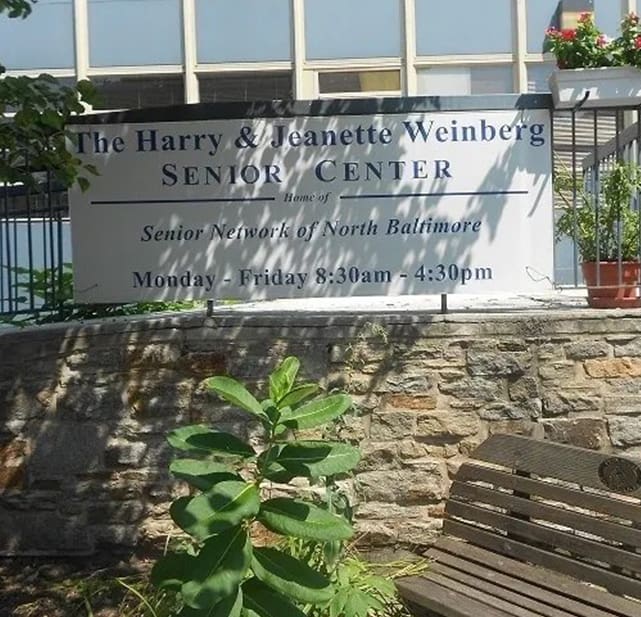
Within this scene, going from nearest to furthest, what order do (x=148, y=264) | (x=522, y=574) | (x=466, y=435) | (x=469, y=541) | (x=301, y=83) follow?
Answer: (x=522, y=574) → (x=469, y=541) → (x=466, y=435) → (x=148, y=264) → (x=301, y=83)

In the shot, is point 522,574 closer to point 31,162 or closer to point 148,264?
point 148,264

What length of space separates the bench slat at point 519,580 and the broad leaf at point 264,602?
0.85 m

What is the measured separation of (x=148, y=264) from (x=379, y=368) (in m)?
1.24

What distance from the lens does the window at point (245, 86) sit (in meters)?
10.7

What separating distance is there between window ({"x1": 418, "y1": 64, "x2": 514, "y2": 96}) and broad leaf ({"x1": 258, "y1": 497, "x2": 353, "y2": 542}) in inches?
314

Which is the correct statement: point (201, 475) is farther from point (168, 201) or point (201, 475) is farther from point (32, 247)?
point (32, 247)

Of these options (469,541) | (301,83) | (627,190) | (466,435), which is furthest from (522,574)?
(301,83)

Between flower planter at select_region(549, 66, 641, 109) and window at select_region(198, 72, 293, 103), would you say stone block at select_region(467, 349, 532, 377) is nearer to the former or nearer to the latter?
Answer: flower planter at select_region(549, 66, 641, 109)

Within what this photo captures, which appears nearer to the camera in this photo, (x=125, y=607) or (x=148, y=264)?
(x=125, y=607)

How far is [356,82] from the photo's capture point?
10695mm

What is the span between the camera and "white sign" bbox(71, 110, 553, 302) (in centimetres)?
489

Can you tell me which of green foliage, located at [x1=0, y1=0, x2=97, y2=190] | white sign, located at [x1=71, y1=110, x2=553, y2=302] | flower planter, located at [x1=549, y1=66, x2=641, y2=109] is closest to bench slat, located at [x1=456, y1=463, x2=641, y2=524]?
white sign, located at [x1=71, y1=110, x2=553, y2=302]

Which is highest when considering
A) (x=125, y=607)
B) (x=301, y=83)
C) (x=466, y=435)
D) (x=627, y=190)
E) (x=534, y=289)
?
(x=301, y=83)

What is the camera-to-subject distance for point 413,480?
4.71 m
